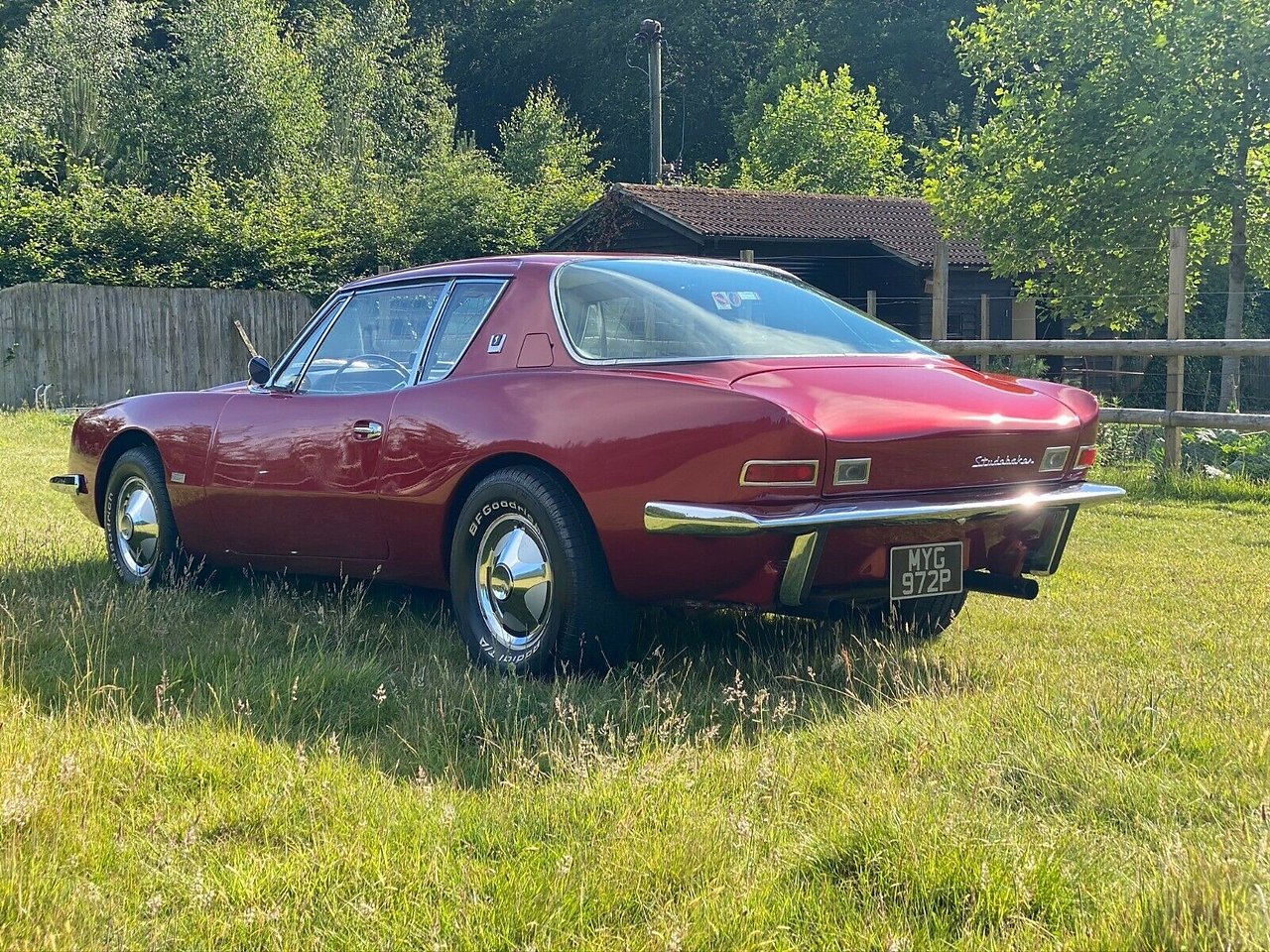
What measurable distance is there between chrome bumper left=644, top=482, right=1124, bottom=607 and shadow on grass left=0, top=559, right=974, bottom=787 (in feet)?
1.27

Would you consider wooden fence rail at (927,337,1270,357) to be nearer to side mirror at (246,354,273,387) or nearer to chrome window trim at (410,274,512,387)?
chrome window trim at (410,274,512,387)

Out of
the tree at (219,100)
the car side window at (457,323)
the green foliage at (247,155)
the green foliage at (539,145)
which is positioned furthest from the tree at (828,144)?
the car side window at (457,323)

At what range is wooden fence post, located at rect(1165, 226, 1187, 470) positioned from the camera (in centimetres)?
1050

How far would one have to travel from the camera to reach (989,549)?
452 centimetres

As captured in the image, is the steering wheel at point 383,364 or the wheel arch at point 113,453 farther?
the wheel arch at point 113,453

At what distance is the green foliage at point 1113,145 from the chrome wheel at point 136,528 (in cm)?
1588

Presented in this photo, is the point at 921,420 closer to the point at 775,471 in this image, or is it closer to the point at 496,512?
the point at 775,471

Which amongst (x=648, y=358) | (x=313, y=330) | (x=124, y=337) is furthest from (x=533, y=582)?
(x=124, y=337)

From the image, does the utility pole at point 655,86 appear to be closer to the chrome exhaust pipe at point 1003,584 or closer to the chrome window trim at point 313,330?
the chrome window trim at point 313,330

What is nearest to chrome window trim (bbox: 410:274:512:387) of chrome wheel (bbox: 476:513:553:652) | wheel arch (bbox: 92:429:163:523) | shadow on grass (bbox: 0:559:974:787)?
chrome wheel (bbox: 476:513:553:652)

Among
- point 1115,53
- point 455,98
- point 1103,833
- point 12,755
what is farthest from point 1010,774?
point 455,98

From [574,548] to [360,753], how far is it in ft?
3.11

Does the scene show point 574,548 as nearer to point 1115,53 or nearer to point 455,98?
point 1115,53

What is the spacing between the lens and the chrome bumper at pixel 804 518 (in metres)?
3.82
